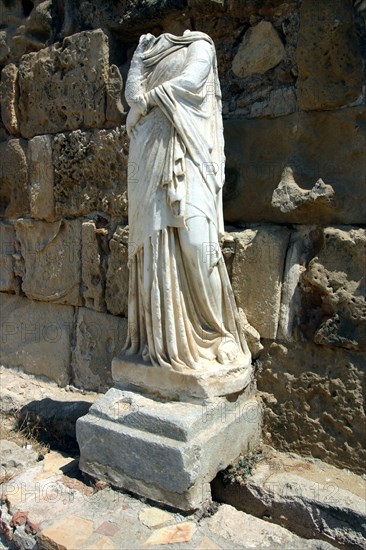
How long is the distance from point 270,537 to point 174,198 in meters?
1.85

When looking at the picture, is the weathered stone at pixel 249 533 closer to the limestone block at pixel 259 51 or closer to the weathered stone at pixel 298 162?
the weathered stone at pixel 298 162

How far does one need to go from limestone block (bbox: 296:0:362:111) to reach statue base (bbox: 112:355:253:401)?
1.69 metres

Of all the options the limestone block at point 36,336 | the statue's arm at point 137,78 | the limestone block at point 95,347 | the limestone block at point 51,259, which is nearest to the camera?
the statue's arm at point 137,78

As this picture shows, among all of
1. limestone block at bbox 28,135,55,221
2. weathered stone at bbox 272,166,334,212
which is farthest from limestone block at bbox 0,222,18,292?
weathered stone at bbox 272,166,334,212

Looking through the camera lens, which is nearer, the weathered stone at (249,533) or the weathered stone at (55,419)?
the weathered stone at (249,533)

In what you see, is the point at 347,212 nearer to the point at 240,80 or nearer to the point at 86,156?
the point at 240,80

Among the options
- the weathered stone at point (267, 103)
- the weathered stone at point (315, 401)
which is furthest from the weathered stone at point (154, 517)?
the weathered stone at point (267, 103)

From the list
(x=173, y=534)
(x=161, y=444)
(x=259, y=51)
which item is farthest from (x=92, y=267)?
(x=173, y=534)

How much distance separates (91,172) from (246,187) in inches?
55.4

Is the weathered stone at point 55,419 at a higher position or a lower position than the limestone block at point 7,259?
lower

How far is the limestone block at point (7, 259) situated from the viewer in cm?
497

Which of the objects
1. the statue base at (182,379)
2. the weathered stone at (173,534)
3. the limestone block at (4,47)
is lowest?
the weathered stone at (173,534)

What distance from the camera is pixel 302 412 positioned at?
340 centimetres

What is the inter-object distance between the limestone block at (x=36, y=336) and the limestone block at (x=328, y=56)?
2.67 meters
